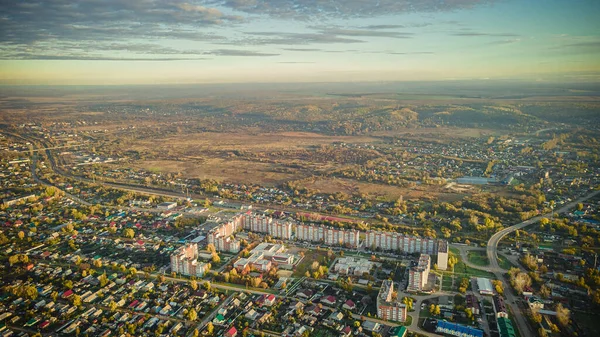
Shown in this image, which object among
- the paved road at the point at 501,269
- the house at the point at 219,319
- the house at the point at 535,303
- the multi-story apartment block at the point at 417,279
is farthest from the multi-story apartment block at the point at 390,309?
the house at the point at 219,319

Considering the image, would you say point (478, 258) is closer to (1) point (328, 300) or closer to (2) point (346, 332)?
(1) point (328, 300)

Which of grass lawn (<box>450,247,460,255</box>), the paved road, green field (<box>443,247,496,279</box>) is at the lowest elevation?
grass lawn (<box>450,247,460,255</box>)

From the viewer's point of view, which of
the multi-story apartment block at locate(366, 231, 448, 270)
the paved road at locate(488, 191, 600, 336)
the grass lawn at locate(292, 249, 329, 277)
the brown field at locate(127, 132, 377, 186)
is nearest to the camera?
the paved road at locate(488, 191, 600, 336)

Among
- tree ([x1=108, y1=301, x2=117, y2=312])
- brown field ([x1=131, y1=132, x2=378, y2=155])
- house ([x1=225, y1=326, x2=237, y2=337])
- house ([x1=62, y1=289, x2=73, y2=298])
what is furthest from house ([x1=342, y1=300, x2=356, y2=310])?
brown field ([x1=131, y1=132, x2=378, y2=155])

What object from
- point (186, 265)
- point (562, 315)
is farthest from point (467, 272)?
point (186, 265)

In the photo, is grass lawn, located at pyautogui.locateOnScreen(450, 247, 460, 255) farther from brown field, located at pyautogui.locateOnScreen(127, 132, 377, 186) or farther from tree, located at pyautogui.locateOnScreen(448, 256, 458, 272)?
brown field, located at pyautogui.locateOnScreen(127, 132, 377, 186)

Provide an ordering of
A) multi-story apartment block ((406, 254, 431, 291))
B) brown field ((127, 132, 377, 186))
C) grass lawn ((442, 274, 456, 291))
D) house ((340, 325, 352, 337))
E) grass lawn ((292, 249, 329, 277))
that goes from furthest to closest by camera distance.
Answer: brown field ((127, 132, 377, 186))
grass lawn ((292, 249, 329, 277))
grass lawn ((442, 274, 456, 291))
multi-story apartment block ((406, 254, 431, 291))
house ((340, 325, 352, 337))
